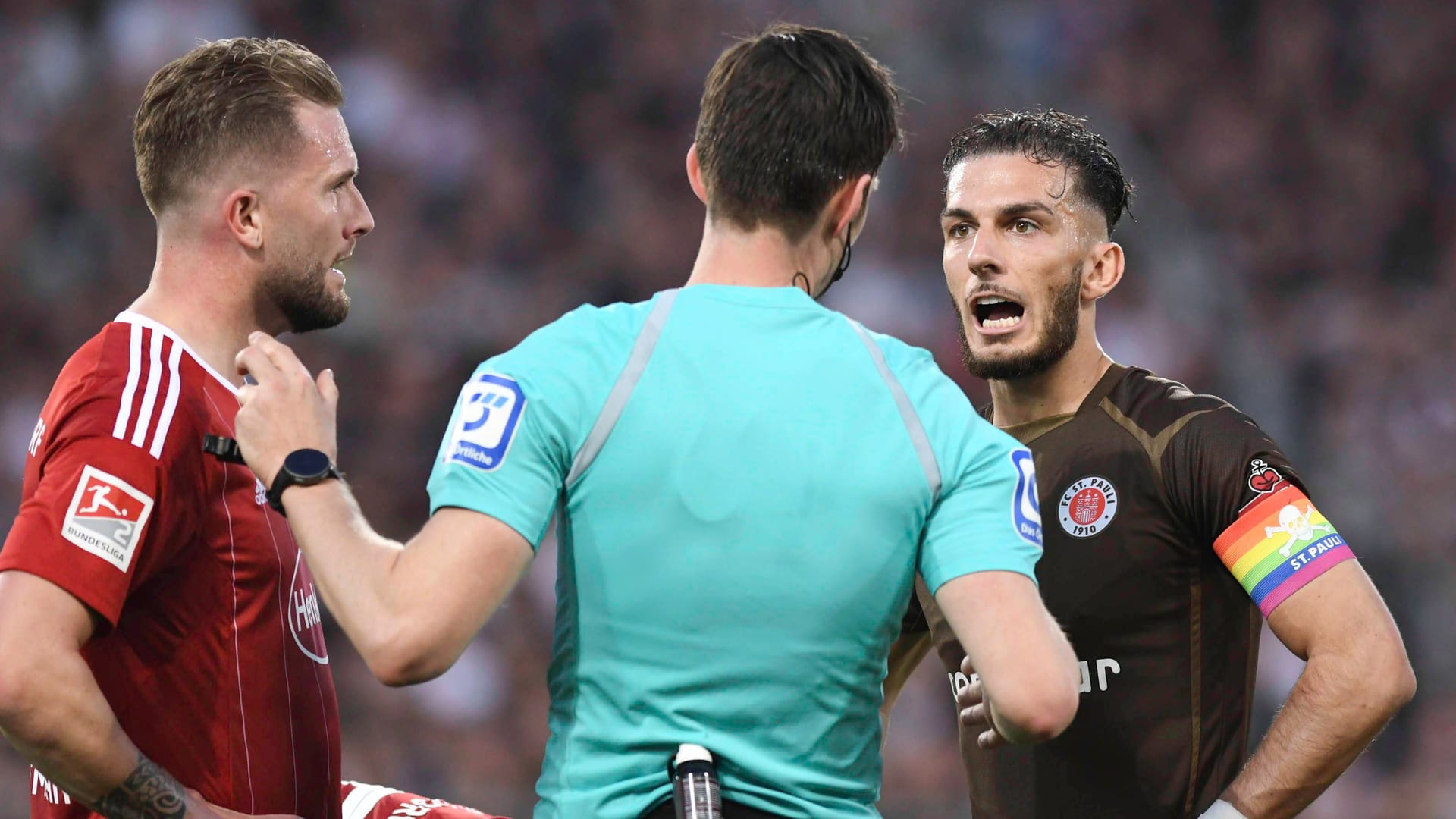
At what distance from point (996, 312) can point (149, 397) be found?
1.98 metres

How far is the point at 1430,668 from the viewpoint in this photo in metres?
8.12

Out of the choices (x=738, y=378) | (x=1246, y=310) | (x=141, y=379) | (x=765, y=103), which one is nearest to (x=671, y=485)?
(x=738, y=378)

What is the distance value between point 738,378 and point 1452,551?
24.2ft

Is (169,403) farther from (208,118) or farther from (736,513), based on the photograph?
(736,513)

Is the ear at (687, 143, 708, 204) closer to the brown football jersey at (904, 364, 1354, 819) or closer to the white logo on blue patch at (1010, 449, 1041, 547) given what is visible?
the white logo on blue patch at (1010, 449, 1041, 547)

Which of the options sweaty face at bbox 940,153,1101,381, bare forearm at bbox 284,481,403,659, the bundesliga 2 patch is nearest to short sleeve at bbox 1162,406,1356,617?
sweaty face at bbox 940,153,1101,381

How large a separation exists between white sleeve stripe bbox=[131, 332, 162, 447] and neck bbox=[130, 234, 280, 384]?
0.12 metres

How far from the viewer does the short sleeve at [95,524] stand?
2.47 meters

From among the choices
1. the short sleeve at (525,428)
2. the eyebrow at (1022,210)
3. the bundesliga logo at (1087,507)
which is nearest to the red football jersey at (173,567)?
the short sleeve at (525,428)

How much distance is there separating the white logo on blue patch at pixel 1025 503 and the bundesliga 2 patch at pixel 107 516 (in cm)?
145

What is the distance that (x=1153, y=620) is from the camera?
3213 millimetres

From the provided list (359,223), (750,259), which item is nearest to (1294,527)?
(750,259)

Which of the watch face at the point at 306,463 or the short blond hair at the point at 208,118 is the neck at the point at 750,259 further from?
the short blond hair at the point at 208,118

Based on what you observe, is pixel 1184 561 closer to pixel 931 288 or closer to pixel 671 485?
pixel 671 485
